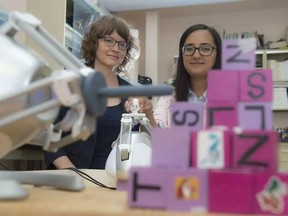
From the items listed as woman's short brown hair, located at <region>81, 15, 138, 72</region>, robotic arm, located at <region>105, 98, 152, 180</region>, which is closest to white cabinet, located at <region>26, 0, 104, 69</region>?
woman's short brown hair, located at <region>81, 15, 138, 72</region>

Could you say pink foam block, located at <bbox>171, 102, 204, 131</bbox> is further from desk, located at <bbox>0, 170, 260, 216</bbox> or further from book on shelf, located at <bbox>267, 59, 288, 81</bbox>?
book on shelf, located at <bbox>267, 59, 288, 81</bbox>

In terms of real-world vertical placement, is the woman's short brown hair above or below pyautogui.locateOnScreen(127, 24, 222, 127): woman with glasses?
above

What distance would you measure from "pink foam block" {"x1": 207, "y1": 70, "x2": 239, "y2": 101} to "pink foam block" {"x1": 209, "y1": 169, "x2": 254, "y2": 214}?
94 mm

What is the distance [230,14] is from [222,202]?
4.23m

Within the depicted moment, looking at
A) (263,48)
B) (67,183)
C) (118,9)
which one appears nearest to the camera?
(67,183)

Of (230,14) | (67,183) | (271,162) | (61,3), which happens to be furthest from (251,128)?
(230,14)

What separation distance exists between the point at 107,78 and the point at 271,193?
3.38 feet

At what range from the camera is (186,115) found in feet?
1.38

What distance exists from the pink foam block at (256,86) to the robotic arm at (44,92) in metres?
0.08

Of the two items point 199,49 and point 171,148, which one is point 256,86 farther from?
point 199,49

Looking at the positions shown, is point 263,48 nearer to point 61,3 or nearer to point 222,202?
point 61,3

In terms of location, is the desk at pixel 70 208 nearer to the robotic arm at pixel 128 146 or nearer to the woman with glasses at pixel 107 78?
the robotic arm at pixel 128 146

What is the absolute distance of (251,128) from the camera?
397 millimetres

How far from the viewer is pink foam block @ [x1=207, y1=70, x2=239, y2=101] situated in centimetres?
43
